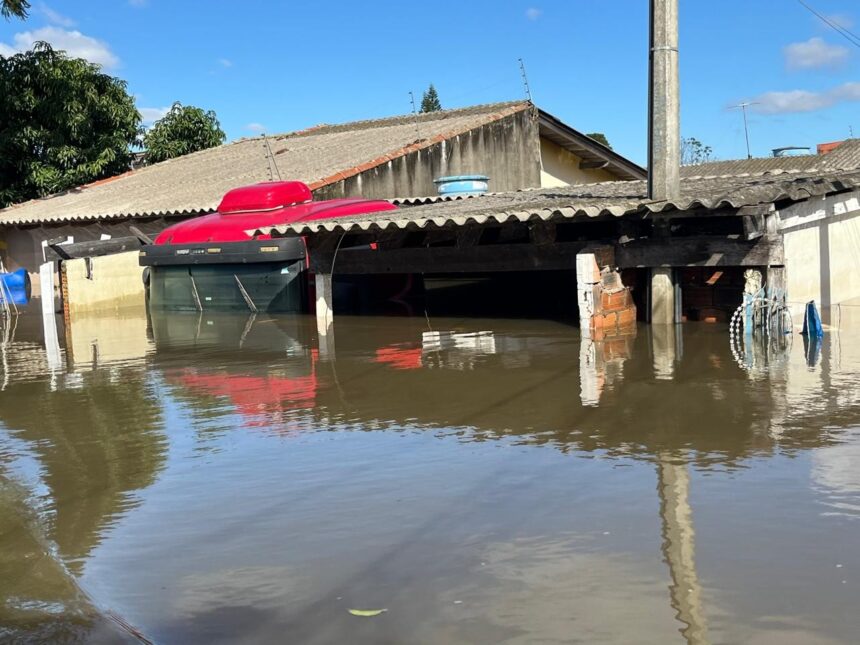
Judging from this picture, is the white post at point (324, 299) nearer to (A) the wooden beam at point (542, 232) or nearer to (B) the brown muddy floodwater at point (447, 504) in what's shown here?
(A) the wooden beam at point (542, 232)

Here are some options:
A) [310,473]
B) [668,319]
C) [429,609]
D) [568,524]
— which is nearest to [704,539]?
[568,524]

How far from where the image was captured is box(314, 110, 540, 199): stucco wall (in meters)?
20.7

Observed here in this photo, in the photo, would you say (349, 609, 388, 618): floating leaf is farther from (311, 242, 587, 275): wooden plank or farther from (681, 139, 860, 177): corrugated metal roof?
(681, 139, 860, 177): corrugated metal roof

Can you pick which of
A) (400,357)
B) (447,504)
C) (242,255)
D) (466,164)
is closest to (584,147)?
(466,164)

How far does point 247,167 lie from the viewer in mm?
25016

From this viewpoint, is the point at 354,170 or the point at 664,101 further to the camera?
the point at 354,170

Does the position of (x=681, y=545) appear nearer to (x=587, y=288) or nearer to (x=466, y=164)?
(x=587, y=288)

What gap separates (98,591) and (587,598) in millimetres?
2072

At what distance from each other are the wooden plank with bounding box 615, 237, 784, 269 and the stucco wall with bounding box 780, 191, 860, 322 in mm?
455

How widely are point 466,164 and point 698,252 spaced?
39.5 ft

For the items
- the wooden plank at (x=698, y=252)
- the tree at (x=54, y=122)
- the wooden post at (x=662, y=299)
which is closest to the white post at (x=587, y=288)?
the wooden plank at (x=698, y=252)

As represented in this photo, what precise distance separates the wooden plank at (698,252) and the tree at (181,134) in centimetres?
2501

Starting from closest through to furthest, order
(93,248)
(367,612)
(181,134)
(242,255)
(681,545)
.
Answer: (367,612)
(681,545)
(242,255)
(93,248)
(181,134)

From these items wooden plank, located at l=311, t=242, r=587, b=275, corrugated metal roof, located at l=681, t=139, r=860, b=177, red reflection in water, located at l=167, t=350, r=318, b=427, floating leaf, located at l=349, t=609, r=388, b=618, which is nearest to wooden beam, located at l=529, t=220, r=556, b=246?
wooden plank, located at l=311, t=242, r=587, b=275
